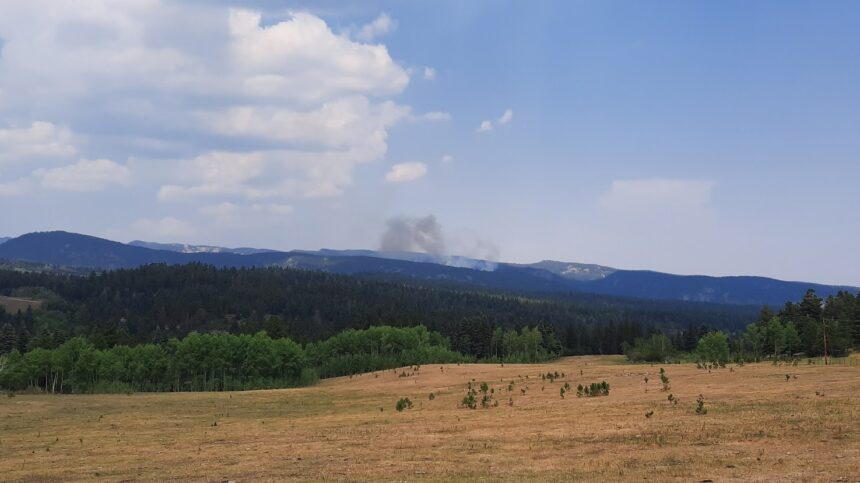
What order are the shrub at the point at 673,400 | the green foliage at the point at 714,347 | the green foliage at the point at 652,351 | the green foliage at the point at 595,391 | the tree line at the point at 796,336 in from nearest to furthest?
the shrub at the point at 673,400, the green foliage at the point at 595,391, the tree line at the point at 796,336, the green foliage at the point at 714,347, the green foliage at the point at 652,351

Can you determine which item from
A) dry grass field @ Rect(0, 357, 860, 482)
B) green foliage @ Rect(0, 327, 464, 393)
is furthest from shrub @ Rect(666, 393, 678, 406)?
green foliage @ Rect(0, 327, 464, 393)

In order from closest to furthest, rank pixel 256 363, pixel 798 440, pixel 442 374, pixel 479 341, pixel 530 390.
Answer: pixel 798 440 → pixel 530 390 → pixel 442 374 → pixel 256 363 → pixel 479 341

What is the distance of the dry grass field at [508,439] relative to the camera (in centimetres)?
2344

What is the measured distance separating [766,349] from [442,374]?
2740 inches

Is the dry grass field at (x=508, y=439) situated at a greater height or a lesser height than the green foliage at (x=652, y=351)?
greater

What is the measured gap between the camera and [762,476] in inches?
800

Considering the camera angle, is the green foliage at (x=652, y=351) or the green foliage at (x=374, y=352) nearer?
the green foliage at (x=374, y=352)

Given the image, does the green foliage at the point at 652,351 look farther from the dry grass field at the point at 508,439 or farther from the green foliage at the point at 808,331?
the dry grass field at the point at 508,439

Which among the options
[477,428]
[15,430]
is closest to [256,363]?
[15,430]

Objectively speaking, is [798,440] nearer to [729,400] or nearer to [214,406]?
[729,400]

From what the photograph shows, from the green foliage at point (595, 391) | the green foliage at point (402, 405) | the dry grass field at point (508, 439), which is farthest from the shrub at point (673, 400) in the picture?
the green foliage at point (402, 405)

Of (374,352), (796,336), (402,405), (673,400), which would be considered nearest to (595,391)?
(673,400)

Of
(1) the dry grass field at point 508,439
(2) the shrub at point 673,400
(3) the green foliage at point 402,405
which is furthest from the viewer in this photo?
(3) the green foliage at point 402,405

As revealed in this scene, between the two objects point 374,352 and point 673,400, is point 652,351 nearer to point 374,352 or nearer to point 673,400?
point 374,352
